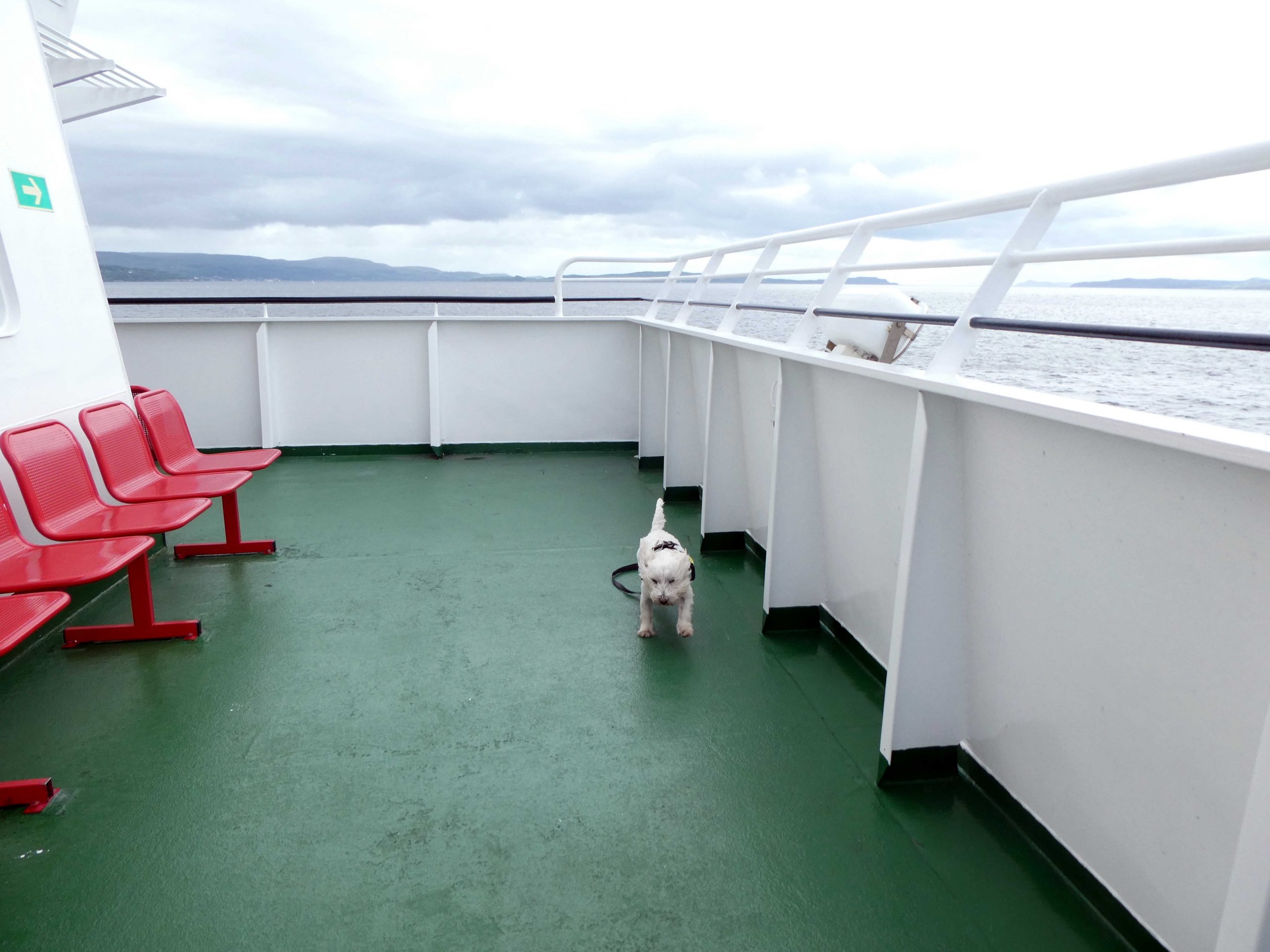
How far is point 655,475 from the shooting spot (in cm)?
608

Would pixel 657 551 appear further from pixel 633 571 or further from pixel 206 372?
pixel 206 372

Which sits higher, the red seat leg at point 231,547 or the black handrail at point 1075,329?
the black handrail at point 1075,329

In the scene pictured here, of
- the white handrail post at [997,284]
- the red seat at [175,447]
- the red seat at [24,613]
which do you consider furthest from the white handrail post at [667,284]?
the red seat at [24,613]

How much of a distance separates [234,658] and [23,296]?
5.54 ft

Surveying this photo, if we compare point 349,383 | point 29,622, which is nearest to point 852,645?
point 29,622

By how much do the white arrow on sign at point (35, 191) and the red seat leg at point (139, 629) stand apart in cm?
167

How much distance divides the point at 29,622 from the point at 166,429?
2254 mm

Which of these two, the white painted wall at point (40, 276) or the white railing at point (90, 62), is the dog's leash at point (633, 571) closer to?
the white painted wall at point (40, 276)

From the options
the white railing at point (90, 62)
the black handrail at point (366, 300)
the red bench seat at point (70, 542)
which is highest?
the white railing at point (90, 62)

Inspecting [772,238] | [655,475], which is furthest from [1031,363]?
[772,238]

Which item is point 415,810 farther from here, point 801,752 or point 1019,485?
point 1019,485

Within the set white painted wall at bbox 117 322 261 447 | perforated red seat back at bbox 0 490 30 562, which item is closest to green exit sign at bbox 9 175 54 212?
perforated red seat back at bbox 0 490 30 562

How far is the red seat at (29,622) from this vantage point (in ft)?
6.57

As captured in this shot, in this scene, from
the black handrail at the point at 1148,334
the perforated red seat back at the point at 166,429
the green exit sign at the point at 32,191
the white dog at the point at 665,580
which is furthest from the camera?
the perforated red seat back at the point at 166,429
